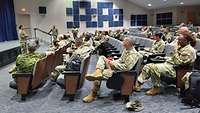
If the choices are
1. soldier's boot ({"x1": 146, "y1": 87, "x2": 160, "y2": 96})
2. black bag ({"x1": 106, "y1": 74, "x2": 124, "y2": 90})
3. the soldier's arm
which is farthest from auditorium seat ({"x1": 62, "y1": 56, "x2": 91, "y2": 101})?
the soldier's arm

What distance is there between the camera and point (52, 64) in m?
5.81

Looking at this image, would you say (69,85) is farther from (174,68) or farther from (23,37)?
(23,37)

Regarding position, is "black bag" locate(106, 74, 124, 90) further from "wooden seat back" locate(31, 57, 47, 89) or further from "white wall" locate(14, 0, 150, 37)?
"white wall" locate(14, 0, 150, 37)

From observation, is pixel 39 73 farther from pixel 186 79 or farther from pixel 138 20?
pixel 138 20

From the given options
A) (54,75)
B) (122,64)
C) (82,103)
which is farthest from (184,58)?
(54,75)

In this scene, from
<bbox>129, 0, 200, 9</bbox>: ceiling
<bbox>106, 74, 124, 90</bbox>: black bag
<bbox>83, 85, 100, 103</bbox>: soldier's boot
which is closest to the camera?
<bbox>106, 74, 124, 90</bbox>: black bag

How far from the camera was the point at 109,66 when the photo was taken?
4379mm

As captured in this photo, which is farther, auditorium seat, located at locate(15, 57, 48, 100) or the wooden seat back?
the wooden seat back

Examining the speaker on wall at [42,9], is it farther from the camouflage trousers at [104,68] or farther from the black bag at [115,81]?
the black bag at [115,81]

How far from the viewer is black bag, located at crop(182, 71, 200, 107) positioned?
12.1 feet

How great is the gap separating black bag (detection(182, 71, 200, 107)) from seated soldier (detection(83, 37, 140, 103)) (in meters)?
0.91

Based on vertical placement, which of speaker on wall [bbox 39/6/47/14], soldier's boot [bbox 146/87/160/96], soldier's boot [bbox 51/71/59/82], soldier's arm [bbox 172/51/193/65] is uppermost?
speaker on wall [bbox 39/6/47/14]

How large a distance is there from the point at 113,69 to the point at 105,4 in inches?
682

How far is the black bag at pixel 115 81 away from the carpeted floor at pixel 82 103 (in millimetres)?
265
